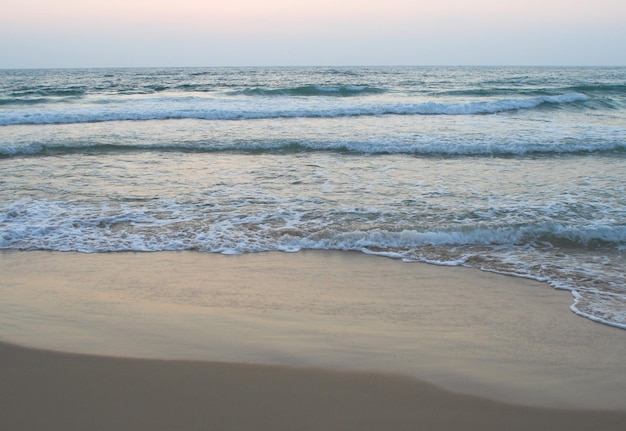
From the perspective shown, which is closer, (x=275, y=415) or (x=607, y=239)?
(x=275, y=415)

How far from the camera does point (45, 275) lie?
540 cm

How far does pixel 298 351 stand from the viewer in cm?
380

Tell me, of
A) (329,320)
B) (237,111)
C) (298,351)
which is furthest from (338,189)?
(237,111)

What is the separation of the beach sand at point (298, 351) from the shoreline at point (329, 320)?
17 millimetres

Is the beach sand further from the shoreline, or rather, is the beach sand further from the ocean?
the ocean

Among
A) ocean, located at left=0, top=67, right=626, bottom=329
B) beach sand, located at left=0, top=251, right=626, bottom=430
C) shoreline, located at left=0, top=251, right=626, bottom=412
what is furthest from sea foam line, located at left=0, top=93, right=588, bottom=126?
beach sand, located at left=0, top=251, right=626, bottom=430

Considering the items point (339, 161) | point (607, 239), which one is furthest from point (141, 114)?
point (607, 239)

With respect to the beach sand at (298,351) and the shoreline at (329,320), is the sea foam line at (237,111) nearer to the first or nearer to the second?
the shoreline at (329,320)

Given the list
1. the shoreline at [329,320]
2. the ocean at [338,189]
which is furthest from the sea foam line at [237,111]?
the shoreline at [329,320]

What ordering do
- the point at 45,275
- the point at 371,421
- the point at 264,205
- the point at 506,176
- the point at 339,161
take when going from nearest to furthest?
the point at 371,421 < the point at 45,275 < the point at 264,205 < the point at 506,176 < the point at 339,161

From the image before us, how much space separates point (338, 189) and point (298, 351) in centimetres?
557

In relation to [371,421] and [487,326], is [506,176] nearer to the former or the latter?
[487,326]

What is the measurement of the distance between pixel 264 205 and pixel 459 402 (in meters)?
5.32

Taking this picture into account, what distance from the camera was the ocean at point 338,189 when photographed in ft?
20.8
